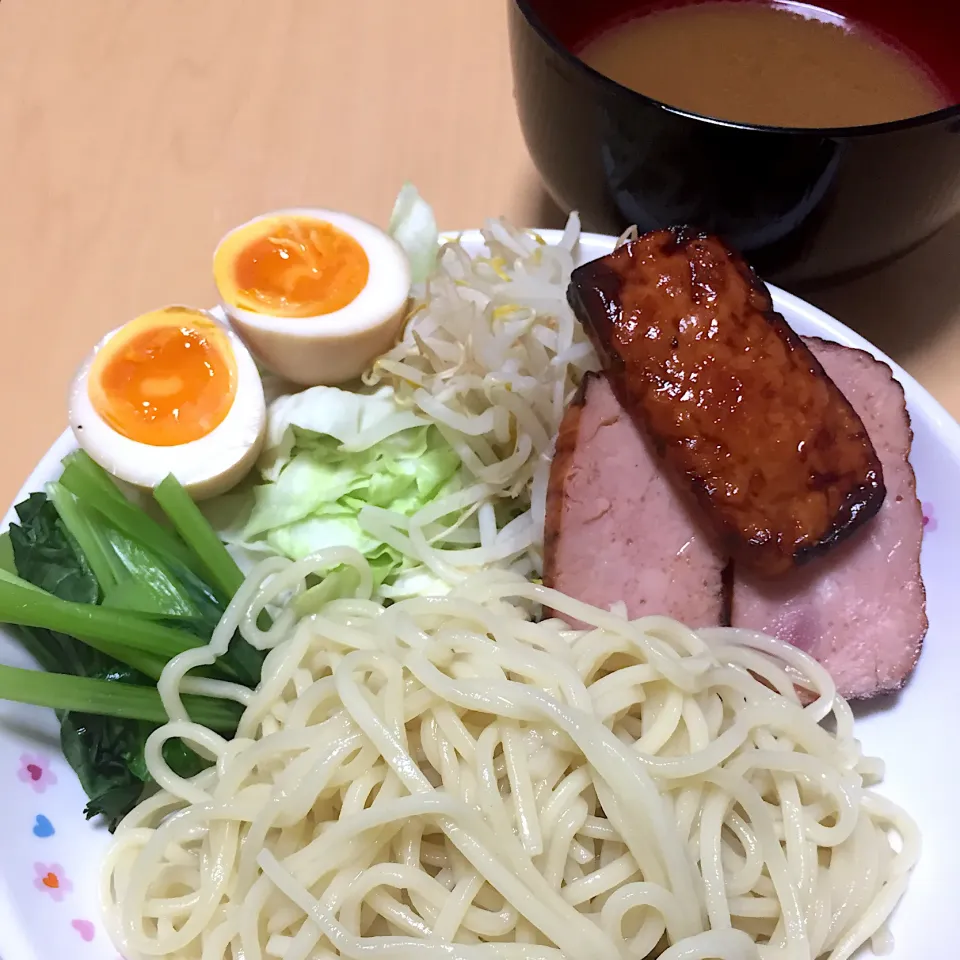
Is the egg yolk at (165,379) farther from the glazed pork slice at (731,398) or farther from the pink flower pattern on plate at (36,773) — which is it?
the glazed pork slice at (731,398)

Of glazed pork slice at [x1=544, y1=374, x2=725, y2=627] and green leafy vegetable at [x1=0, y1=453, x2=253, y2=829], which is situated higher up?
glazed pork slice at [x1=544, y1=374, x2=725, y2=627]

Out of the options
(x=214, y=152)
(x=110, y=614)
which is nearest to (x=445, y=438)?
(x=110, y=614)

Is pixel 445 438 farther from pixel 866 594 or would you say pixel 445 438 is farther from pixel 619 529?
pixel 866 594

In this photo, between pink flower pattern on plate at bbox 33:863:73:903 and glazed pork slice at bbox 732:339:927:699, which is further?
glazed pork slice at bbox 732:339:927:699

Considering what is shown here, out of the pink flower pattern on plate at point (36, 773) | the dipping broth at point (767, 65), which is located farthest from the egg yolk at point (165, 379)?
the dipping broth at point (767, 65)

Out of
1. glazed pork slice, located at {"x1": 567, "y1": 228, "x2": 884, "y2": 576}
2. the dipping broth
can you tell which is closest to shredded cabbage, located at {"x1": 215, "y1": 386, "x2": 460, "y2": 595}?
glazed pork slice, located at {"x1": 567, "y1": 228, "x2": 884, "y2": 576}

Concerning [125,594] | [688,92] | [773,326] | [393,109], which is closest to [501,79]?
[393,109]

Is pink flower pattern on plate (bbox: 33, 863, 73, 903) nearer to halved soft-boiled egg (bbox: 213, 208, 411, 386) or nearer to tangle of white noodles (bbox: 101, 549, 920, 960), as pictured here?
tangle of white noodles (bbox: 101, 549, 920, 960)
